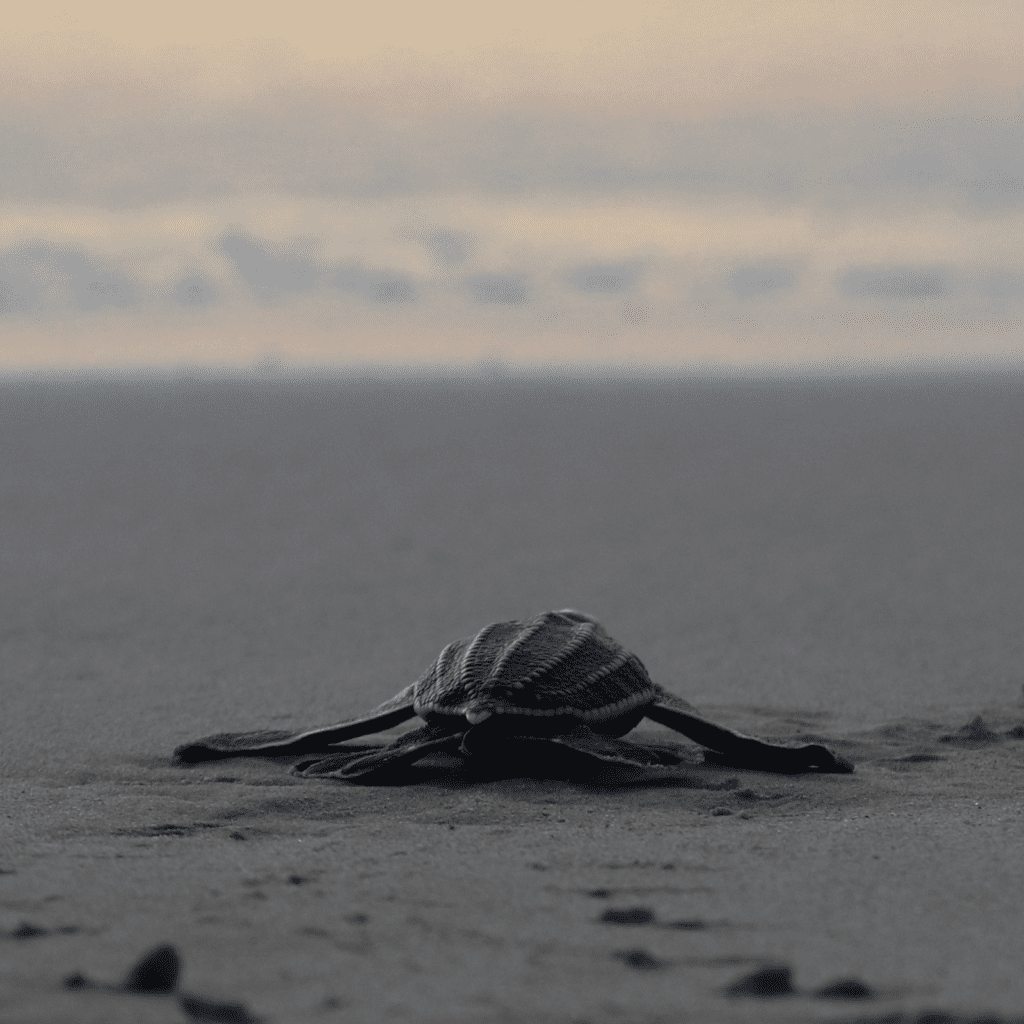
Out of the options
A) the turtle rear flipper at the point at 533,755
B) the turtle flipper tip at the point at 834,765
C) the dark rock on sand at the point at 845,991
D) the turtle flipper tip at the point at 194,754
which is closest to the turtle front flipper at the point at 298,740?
the turtle flipper tip at the point at 194,754

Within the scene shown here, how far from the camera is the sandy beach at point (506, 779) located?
2.11 m

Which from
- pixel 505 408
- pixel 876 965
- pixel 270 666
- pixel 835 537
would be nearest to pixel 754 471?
pixel 835 537

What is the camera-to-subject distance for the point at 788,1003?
199 centimetres

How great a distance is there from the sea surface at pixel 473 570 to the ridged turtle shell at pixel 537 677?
0.93m

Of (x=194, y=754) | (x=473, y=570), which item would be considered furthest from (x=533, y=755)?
(x=473, y=570)

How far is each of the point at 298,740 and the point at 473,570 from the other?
4.36 metres

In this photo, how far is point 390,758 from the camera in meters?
3.47

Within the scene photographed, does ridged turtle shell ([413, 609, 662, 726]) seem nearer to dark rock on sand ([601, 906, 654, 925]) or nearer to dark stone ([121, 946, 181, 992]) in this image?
dark rock on sand ([601, 906, 654, 925])

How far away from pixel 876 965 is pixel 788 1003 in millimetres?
227

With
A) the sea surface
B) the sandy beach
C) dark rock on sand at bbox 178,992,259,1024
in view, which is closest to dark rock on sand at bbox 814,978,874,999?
the sandy beach

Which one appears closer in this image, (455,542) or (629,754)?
(629,754)

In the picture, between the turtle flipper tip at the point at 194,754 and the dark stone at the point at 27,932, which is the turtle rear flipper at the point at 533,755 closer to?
the turtle flipper tip at the point at 194,754

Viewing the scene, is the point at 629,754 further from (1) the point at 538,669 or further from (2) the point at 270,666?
(2) the point at 270,666

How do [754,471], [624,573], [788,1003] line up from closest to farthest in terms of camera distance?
[788,1003] < [624,573] < [754,471]
